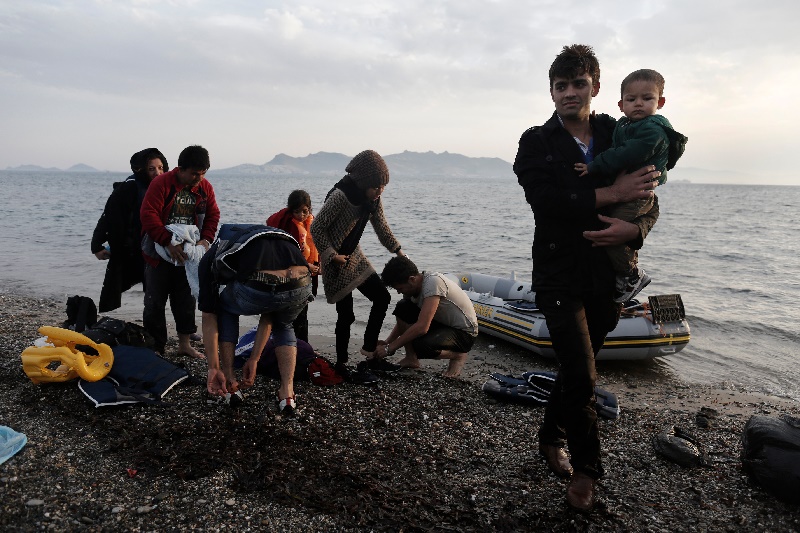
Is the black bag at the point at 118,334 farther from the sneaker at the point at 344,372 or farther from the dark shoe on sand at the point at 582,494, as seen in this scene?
the dark shoe on sand at the point at 582,494

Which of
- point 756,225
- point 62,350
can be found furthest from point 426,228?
→ point 62,350

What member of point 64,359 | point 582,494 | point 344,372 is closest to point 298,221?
point 344,372

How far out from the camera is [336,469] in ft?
11.5

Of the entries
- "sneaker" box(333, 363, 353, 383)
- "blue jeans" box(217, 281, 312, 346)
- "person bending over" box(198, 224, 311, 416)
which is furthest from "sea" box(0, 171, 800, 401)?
"person bending over" box(198, 224, 311, 416)

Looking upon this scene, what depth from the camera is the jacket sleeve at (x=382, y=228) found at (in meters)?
5.51

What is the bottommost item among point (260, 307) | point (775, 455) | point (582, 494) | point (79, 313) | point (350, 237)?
point (582, 494)

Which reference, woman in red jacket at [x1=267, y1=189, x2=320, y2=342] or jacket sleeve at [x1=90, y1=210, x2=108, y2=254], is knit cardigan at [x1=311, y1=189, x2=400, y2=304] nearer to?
woman in red jacket at [x1=267, y1=189, x2=320, y2=342]

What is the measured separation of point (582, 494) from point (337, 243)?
9.76 ft

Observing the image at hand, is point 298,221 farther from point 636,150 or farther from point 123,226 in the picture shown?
point 636,150

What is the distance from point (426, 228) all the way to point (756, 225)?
20519 mm

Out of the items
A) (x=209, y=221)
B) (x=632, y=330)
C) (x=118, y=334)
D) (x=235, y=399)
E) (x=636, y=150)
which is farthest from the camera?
(x=632, y=330)

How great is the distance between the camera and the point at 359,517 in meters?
3.06

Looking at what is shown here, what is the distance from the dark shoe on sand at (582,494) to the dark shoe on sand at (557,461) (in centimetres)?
37

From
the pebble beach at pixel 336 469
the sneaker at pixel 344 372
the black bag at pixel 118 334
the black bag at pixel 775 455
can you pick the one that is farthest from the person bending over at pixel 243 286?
the black bag at pixel 775 455
